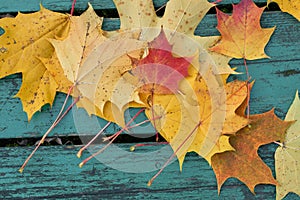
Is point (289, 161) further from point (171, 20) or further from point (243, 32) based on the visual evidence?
point (171, 20)

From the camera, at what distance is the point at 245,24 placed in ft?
3.47

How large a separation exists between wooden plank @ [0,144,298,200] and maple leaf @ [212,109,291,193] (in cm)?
4

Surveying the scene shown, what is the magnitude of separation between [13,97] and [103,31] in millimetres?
277

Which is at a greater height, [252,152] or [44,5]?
[44,5]

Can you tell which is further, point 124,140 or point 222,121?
point 124,140

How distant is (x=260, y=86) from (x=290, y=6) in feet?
0.69

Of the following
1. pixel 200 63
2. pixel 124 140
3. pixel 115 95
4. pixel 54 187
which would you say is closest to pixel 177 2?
pixel 200 63

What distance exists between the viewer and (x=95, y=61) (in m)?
1.04

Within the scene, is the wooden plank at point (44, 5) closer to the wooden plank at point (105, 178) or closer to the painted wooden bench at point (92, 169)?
the painted wooden bench at point (92, 169)

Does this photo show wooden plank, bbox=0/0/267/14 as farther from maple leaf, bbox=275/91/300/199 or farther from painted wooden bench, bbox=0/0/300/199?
maple leaf, bbox=275/91/300/199

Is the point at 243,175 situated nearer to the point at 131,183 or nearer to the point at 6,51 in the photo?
the point at 131,183

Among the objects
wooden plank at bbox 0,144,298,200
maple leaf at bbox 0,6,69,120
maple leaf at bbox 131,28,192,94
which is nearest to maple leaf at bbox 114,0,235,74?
maple leaf at bbox 131,28,192,94

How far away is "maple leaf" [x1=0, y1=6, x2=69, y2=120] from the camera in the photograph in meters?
1.06

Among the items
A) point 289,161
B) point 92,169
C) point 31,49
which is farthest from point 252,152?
point 31,49
